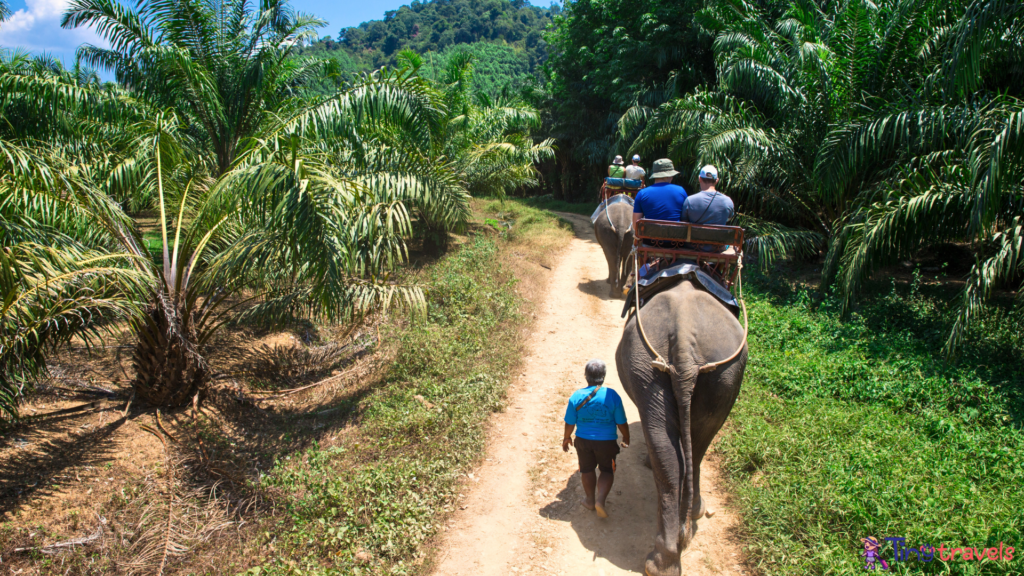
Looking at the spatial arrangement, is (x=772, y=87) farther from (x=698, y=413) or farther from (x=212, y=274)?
(x=212, y=274)

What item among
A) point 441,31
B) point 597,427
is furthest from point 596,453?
point 441,31

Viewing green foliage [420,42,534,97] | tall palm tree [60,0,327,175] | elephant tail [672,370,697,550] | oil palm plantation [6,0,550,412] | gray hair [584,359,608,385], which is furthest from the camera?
green foliage [420,42,534,97]

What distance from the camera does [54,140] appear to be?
7797 millimetres

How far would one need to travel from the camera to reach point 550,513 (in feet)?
16.5

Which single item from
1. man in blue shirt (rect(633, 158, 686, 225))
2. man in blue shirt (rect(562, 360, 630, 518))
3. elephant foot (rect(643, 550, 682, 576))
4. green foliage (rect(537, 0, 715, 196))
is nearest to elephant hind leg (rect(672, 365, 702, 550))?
elephant foot (rect(643, 550, 682, 576))

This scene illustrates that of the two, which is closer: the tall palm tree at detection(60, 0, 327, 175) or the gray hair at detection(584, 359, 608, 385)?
the gray hair at detection(584, 359, 608, 385)

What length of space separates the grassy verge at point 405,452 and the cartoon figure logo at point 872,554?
3109 mm

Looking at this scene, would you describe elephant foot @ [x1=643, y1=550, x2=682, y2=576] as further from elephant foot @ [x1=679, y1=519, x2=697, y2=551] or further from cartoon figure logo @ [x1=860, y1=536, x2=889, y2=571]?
cartoon figure logo @ [x1=860, y1=536, x2=889, y2=571]

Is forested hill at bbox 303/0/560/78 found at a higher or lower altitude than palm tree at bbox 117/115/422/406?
higher

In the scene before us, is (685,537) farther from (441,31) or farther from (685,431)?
(441,31)

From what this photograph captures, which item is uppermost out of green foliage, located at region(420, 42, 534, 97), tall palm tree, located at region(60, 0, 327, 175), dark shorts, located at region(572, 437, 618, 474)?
green foliage, located at region(420, 42, 534, 97)

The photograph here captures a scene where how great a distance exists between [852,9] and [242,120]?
991cm

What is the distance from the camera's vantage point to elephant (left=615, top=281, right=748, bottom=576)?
13.1 ft

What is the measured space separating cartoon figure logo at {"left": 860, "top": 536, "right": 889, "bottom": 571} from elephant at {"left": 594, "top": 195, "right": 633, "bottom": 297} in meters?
6.39
